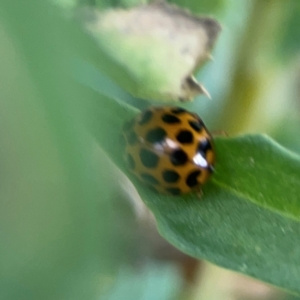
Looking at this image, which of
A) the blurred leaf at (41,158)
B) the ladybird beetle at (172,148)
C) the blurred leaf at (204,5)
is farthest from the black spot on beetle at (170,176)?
the blurred leaf at (41,158)

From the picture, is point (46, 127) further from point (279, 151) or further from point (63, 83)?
point (279, 151)

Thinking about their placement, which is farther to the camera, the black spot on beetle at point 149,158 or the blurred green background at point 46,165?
the black spot on beetle at point 149,158

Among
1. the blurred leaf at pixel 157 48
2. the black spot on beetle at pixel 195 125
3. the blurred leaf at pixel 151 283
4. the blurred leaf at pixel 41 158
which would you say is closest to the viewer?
the blurred leaf at pixel 41 158

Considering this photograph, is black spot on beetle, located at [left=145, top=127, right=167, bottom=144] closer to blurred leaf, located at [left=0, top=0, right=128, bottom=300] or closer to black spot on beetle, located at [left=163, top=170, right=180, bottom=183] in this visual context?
black spot on beetle, located at [left=163, top=170, right=180, bottom=183]

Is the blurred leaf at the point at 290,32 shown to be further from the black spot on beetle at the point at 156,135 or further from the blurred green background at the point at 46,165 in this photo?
the blurred green background at the point at 46,165

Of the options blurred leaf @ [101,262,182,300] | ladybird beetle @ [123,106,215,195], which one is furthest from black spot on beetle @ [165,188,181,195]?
blurred leaf @ [101,262,182,300]

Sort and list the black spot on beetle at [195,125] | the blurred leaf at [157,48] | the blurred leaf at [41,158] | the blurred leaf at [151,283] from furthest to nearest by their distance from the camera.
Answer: the blurred leaf at [151,283], the black spot on beetle at [195,125], the blurred leaf at [157,48], the blurred leaf at [41,158]

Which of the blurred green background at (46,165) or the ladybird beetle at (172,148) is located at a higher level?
the blurred green background at (46,165)
